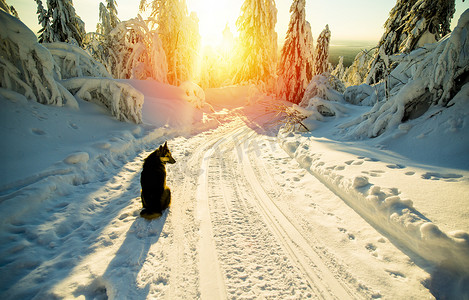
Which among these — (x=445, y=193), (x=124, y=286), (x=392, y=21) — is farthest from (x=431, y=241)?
(x=392, y=21)

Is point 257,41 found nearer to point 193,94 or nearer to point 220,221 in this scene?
point 193,94

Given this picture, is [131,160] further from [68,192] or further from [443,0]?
[443,0]

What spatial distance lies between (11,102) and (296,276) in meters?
7.77

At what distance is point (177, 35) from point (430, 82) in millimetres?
18938

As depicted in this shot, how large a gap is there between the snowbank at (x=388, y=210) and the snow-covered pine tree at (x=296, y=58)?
18657mm

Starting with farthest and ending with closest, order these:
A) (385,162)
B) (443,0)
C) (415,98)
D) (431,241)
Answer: (443,0) → (415,98) → (385,162) → (431,241)

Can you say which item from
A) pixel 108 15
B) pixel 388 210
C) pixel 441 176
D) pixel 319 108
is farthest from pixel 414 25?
pixel 108 15

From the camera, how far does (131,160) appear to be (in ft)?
19.0

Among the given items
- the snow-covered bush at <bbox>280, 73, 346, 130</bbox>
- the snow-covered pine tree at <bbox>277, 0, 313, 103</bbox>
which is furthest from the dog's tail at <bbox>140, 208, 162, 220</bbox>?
the snow-covered pine tree at <bbox>277, 0, 313, 103</bbox>

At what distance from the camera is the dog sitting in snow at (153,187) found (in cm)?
330

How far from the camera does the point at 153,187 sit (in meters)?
3.30

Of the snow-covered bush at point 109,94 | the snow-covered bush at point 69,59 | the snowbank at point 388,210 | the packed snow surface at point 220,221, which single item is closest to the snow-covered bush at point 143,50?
the snow-covered bush at point 69,59

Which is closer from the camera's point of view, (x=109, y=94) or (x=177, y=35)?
(x=109, y=94)

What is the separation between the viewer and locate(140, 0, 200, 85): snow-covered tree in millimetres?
16688
